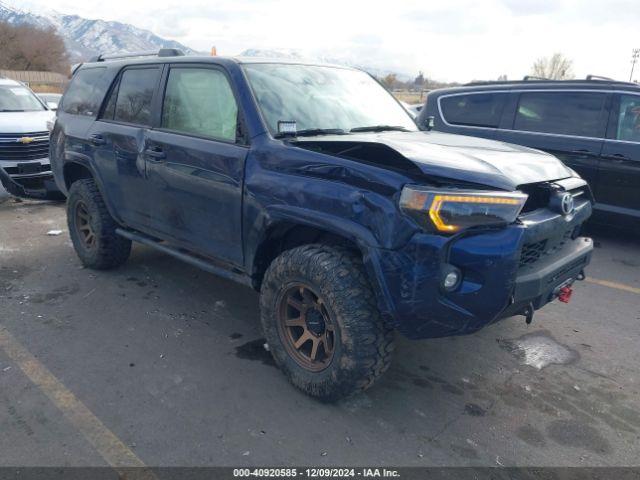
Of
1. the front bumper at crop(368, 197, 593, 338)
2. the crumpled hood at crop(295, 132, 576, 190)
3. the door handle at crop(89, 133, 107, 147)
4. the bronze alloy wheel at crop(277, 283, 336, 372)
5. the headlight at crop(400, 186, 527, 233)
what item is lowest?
the bronze alloy wheel at crop(277, 283, 336, 372)

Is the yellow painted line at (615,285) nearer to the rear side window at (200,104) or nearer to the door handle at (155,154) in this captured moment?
the rear side window at (200,104)

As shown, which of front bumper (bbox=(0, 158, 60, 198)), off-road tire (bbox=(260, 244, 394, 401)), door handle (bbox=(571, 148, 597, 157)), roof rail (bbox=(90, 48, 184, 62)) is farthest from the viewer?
front bumper (bbox=(0, 158, 60, 198))

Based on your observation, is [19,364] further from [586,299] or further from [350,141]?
[586,299]

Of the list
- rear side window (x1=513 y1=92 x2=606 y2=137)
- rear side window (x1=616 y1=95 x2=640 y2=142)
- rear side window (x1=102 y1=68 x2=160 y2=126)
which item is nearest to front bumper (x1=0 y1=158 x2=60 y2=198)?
rear side window (x1=102 y1=68 x2=160 y2=126)

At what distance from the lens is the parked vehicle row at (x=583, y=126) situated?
229 inches

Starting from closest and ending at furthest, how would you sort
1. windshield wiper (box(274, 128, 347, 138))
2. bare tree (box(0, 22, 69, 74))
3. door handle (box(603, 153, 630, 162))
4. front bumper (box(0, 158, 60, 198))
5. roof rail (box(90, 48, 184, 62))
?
1. windshield wiper (box(274, 128, 347, 138))
2. roof rail (box(90, 48, 184, 62))
3. door handle (box(603, 153, 630, 162))
4. front bumper (box(0, 158, 60, 198))
5. bare tree (box(0, 22, 69, 74))

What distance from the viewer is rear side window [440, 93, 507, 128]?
22.2 feet

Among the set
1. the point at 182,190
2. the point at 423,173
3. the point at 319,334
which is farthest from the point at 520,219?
the point at 182,190

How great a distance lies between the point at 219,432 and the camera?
8.69ft

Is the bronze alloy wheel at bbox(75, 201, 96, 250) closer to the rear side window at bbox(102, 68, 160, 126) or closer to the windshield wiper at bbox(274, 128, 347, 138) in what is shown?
the rear side window at bbox(102, 68, 160, 126)

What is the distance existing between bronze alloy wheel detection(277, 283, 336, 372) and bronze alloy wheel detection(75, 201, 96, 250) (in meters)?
2.59

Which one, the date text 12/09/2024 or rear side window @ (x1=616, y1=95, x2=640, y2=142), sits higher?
rear side window @ (x1=616, y1=95, x2=640, y2=142)

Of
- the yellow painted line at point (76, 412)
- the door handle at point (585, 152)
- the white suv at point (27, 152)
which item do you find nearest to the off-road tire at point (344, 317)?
the yellow painted line at point (76, 412)

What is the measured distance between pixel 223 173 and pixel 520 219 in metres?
1.80
